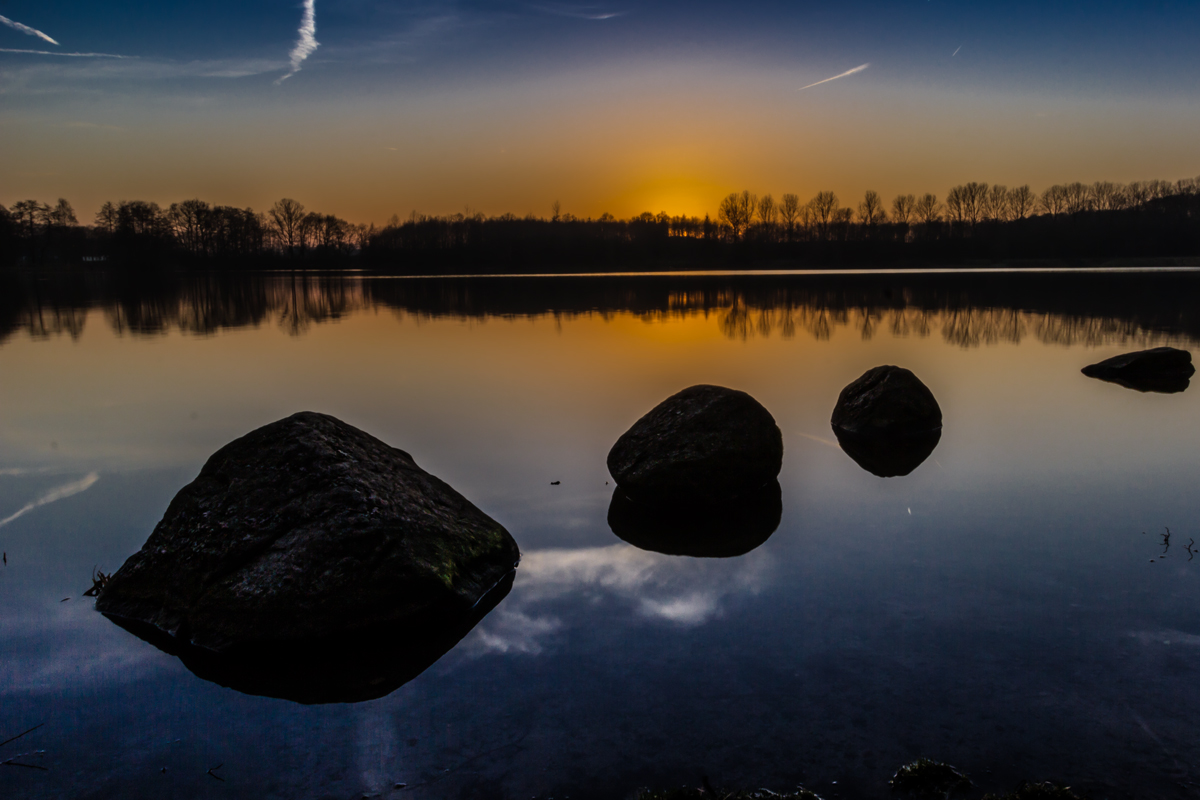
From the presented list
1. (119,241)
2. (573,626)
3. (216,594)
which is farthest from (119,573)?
(119,241)

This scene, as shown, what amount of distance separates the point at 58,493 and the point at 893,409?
10.4 m

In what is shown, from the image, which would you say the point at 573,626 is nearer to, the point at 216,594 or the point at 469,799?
the point at 469,799

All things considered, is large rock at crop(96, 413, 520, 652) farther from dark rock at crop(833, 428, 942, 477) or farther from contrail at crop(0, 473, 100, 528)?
dark rock at crop(833, 428, 942, 477)

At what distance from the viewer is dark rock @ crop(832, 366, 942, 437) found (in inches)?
392

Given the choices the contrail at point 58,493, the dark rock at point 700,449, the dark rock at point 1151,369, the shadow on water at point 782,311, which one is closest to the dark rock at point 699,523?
the dark rock at point 700,449

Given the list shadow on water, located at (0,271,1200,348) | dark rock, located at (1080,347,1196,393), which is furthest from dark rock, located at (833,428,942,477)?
shadow on water, located at (0,271,1200,348)

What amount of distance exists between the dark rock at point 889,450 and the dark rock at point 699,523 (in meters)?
1.76

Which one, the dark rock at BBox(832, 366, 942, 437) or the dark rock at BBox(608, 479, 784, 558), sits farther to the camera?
the dark rock at BBox(832, 366, 942, 437)

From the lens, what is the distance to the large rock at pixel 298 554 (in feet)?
15.2

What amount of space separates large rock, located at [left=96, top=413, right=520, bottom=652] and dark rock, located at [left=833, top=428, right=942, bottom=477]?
507cm

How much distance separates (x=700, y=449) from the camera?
7.16m

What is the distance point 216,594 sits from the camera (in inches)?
186

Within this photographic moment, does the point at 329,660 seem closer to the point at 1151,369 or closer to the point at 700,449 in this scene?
the point at 700,449

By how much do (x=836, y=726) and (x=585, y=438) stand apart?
263 inches
